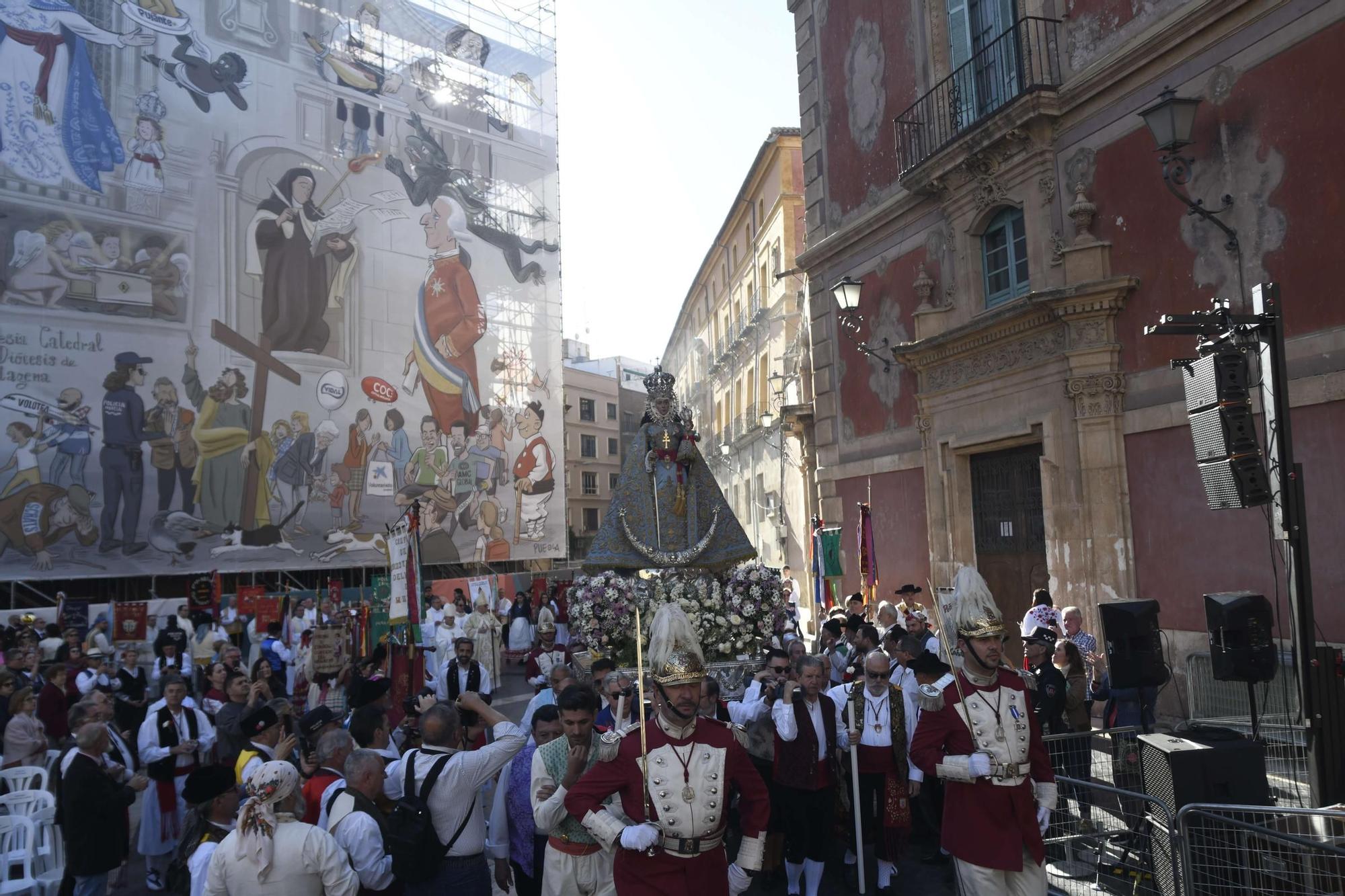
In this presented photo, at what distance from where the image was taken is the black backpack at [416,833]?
4309 mm

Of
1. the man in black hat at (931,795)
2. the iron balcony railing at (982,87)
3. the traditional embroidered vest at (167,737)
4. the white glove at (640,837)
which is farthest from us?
the iron balcony railing at (982,87)

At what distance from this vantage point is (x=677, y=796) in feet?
13.0

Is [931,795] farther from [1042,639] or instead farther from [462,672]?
[462,672]

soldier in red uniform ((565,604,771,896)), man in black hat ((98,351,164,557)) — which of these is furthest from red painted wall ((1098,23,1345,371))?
man in black hat ((98,351,164,557))

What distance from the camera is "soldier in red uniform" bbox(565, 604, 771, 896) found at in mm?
3889

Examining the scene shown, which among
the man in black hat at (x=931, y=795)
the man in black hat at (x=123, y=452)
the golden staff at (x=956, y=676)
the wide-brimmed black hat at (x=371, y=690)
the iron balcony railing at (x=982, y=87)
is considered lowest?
the man in black hat at (x=931, y=795)

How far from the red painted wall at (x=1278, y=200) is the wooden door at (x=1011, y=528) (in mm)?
2405

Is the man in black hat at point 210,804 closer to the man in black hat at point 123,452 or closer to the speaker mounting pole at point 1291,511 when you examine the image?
the speaker mounting pole at point 1291,511

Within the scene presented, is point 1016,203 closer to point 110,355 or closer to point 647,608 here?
point 647,608

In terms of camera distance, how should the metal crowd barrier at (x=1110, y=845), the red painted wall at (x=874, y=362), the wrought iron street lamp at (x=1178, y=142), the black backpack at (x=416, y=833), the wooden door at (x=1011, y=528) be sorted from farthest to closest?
1. the red painted wall at (x=874, y=362)
2. the wooden door at (x=1011, y=528)
3. the wrought iron street lamp at (x=1178, y=142)
4. the metal crowd barrier at (x=1110, y=845)
5. the black backpack at (x=416, y=833)

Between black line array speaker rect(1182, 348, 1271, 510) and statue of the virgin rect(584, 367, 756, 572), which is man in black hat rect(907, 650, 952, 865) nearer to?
black line array speaker rect(1182, 348, 1271, 510)

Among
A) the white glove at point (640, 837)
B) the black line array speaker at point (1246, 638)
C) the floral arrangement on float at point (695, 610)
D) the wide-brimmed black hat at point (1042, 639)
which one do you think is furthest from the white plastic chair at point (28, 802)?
the black line array speaker at point (1246, 638)

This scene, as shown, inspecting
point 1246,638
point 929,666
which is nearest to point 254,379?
point 929,666

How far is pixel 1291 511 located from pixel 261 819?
6014mm
